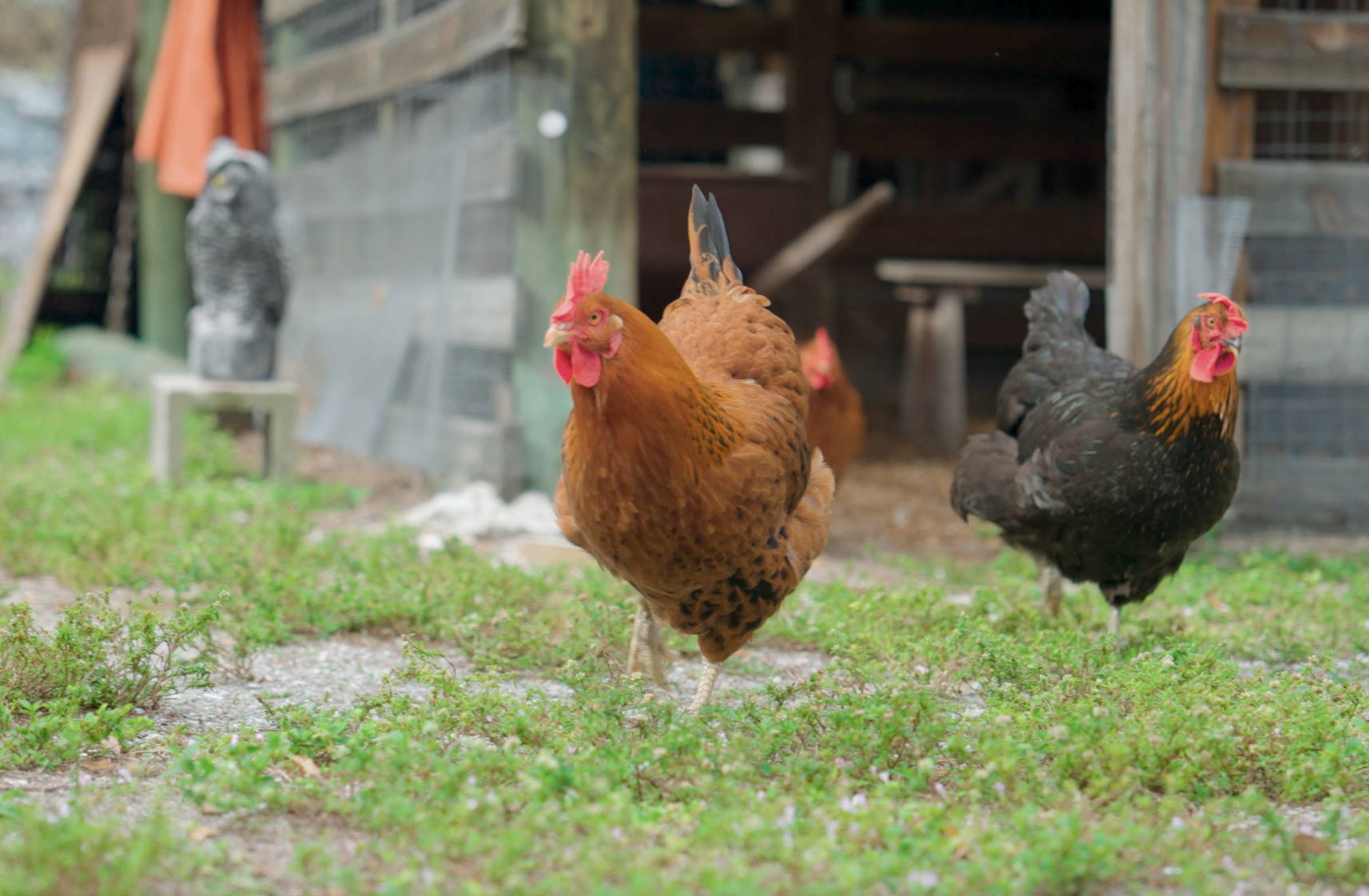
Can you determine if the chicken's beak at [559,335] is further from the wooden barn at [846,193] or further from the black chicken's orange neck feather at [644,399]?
the wooden barn at [846,193]

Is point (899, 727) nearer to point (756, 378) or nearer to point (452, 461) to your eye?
point (756, 378)

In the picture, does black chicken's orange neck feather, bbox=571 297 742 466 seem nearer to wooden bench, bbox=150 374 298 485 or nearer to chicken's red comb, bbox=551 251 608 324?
chicken's red comb, bbox=551 251 608 324

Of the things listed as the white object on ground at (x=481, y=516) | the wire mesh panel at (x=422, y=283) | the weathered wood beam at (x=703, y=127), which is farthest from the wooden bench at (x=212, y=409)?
the weathered wood beam at (x=703, y=127)

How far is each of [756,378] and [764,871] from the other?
1.67 meters

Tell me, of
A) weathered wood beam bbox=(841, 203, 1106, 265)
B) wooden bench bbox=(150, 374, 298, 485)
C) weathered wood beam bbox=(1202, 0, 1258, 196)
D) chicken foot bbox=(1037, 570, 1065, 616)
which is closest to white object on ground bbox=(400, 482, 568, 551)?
wooden bench bbox=(150, 374, 298, 485)

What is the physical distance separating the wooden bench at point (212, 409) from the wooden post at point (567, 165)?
63.3 inches

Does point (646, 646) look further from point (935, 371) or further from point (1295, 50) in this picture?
point (935, 371)

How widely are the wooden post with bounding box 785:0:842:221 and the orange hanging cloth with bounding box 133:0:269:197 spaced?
3.57 metres

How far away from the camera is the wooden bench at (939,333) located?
26.3ft

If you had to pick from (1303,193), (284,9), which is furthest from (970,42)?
(284,9)

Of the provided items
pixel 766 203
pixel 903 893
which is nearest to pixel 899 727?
pixel 903 893

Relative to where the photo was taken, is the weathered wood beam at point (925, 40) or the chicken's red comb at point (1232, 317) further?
the weathered wood beam at point (925, 40)

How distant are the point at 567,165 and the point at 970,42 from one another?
457cm

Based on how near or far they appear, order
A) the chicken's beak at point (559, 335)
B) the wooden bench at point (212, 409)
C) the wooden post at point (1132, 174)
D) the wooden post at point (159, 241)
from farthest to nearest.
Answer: the wooden post at point (159, 241), the wooden bench at point (212, 409), the wooden post at point (1132, 174), the chicken's beak at point (559, 335)
